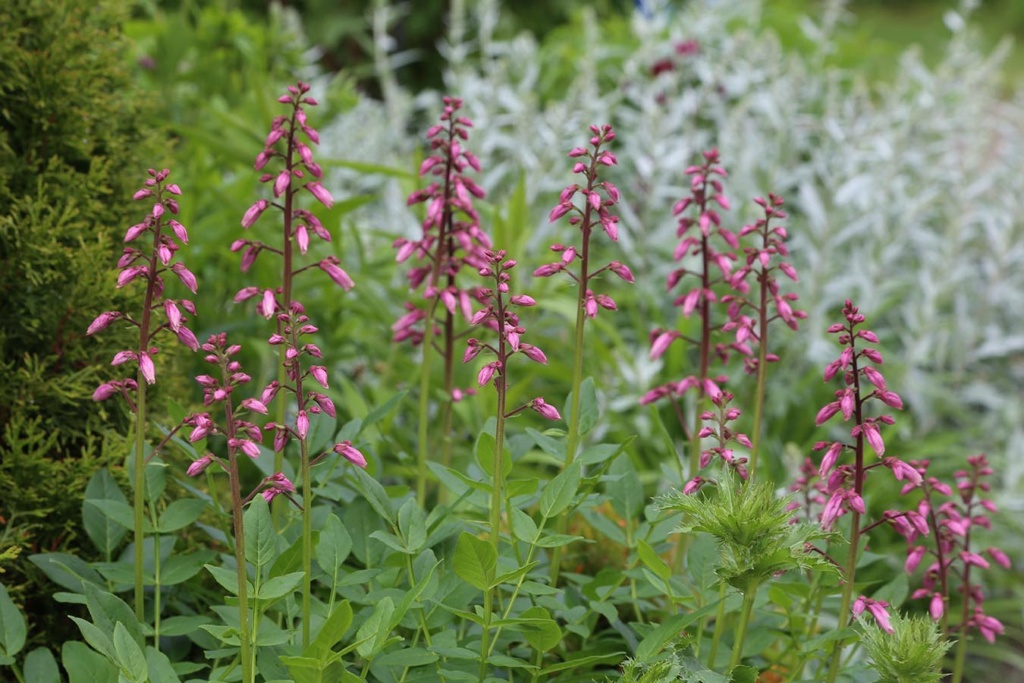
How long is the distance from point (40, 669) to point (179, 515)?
1.13 ft

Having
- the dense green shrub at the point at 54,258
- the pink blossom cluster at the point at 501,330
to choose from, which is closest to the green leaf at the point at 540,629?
the pink blossom cluster at the point at 501,330

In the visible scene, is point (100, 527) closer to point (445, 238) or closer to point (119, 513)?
point (119, 513)

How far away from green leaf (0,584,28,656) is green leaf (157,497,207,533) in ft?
0.89

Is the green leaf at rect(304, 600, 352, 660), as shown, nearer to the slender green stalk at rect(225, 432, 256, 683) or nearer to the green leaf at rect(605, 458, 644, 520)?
the slender green stalk at rect(225, 432, 256, 683)

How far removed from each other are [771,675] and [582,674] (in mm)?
571

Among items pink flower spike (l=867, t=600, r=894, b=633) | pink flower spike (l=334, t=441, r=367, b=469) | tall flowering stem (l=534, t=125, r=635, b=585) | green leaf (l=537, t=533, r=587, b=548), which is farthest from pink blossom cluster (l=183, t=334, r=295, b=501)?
pink flower spike (l=867, t=600, r=894, b=633)

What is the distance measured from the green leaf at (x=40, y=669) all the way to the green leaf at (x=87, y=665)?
0.44 ft

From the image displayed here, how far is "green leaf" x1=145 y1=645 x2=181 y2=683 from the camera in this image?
1.63 metres

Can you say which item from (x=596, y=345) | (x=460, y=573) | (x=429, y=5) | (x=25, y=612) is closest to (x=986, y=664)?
(x=596, y=345)

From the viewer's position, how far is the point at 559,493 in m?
1.77


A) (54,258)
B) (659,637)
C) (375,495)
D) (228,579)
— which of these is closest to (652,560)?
(659,637)

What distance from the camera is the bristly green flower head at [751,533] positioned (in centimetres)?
162

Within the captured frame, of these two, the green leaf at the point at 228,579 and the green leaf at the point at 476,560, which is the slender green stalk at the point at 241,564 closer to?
the green leaf at the point at 228,579

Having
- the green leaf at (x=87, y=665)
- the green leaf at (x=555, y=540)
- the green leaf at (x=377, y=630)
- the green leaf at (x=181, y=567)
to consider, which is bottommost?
the green leaf at (x=87, y=665)
